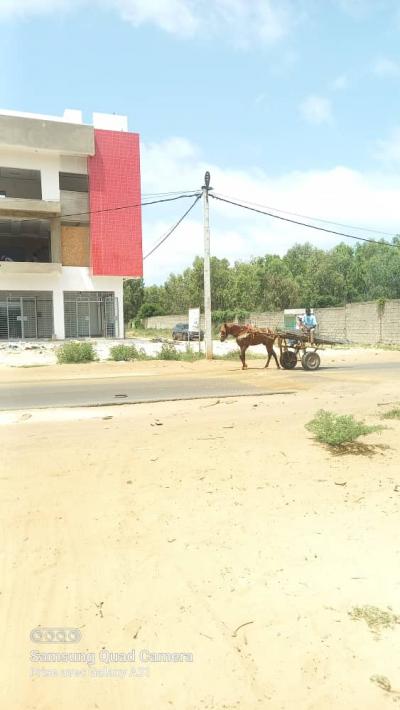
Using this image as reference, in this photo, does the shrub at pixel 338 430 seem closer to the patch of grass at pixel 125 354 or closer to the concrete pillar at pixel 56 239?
the patch of grass at pixel 125 354

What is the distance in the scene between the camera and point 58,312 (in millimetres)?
34625

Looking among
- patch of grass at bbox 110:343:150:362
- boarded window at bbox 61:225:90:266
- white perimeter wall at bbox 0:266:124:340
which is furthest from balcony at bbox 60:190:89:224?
patch of grass at bbox 110:343:150:362

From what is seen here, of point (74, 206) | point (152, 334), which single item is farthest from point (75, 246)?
point (152, 334)

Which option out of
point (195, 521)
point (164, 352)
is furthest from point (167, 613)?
point (164, 352)

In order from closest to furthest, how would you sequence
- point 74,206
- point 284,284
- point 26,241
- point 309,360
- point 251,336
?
point 251,336, point 309,360, point 74,206, point 26,241, point 284,284

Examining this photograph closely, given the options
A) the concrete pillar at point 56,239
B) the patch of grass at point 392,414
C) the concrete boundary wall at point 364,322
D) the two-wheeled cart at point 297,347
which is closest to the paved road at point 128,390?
the two-wheeled cart at point 297,347

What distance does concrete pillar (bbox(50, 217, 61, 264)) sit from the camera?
3478 cm

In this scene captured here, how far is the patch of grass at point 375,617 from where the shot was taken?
131 inches

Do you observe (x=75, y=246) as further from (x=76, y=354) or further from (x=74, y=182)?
(x=76, y=354)

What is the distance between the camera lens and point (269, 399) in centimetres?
1228

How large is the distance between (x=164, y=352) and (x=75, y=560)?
63.9 ft

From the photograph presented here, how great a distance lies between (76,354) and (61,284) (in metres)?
13.8

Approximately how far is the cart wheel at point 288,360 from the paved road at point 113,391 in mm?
3233

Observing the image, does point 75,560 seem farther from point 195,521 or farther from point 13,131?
point 13,131
